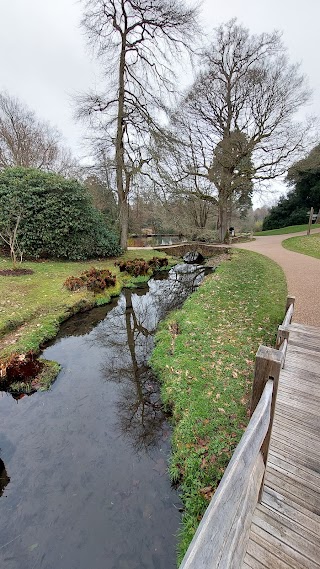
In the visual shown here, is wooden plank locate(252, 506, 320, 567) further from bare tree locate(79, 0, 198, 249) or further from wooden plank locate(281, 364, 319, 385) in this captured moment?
bare tree locate(79, 0, 198, 249)

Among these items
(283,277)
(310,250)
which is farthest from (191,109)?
(283,277)

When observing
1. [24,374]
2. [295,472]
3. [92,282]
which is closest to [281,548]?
[295,472]

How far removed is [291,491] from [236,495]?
A: 1.31 meters

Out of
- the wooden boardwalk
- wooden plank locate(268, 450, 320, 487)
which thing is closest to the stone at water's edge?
the wooden boardwalk

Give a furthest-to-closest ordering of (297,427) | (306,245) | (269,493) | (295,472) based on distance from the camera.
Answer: (306,245) < (297,427) < (295,472) < (269,493)

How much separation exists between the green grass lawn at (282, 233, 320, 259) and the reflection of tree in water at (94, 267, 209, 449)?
7.88 m

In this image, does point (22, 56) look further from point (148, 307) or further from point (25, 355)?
point (25, 355)

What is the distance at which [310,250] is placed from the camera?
13.8 meters

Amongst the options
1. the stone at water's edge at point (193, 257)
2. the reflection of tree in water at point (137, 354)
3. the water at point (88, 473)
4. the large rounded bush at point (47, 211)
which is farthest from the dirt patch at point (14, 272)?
the stone at water's edge at point (193, 257)

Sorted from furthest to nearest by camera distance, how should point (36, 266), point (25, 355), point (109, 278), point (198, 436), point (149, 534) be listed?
point (36, 266) → point (109, 278) → point (25, 355) → point (198, 436) → point (149, 534)

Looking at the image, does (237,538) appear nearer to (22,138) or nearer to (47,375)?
(47,375)

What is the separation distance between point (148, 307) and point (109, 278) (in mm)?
1979

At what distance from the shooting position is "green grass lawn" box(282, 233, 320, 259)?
44.0ft

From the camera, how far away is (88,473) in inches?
112
